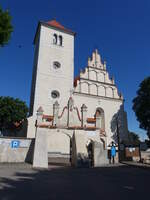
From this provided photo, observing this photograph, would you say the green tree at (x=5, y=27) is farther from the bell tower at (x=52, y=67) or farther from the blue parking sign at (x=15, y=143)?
the bell tower at (x=52, y=67)

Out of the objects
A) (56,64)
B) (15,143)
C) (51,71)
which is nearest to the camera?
(15,143)

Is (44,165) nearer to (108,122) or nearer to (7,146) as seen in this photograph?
(7,146)

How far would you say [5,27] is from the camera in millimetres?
8492

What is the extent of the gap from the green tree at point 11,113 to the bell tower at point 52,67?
79.9 inches

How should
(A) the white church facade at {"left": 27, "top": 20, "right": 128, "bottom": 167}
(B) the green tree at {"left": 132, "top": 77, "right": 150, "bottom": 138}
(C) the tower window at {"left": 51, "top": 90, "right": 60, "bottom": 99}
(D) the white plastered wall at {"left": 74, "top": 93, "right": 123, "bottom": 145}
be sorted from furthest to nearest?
(B) the green tree at {"left": 132, "top": 77, "right": 150, "bottom": 138}, (D) the white plastered wall at {"left": 74, "top": 93, "right": 123, "bottom": 145}, (C) the tower window at {"left": 51, "top": 90, "right": 60, "bottom": 99}, (A) the white church facade at {"left": 27, "top": 20, "right": 128, "bottom": 167}

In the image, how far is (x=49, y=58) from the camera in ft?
83.6

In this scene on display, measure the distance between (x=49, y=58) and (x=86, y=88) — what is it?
7.28 m

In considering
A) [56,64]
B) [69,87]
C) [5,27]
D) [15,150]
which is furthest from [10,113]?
[5,27]

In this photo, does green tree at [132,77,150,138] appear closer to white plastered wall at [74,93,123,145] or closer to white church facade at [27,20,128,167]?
white church facade at [27,20,128,167]

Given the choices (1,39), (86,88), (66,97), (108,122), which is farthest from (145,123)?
(1,39)

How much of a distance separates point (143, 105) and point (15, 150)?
19169 mm

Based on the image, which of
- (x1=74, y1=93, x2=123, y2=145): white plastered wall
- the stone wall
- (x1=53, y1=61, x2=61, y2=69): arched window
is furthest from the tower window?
the stone wall

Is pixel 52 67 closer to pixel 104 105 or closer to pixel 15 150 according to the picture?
pixel 104 105

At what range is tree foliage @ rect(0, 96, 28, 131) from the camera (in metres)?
23.4
